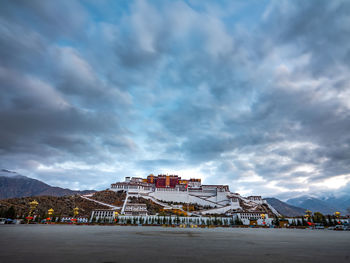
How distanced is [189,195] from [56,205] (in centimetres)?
8134

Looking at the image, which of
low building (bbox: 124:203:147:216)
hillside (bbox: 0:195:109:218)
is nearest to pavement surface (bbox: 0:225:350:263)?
low building (bbox: 124:203:147:216)

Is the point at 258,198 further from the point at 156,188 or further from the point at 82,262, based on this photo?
the point at 82,262

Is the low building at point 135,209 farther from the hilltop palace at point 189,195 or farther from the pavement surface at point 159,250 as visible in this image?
the pavement surface at point 159,250

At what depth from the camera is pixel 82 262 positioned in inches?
351

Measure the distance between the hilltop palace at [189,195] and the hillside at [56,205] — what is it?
2123cm

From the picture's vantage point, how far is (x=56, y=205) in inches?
4382

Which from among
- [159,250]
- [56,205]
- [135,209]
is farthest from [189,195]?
[159,250]

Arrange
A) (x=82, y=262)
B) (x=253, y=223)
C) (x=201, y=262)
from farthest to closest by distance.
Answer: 1. (x=253, y=223)
2. (x=201, y=262)
3. (x=82, y=262)

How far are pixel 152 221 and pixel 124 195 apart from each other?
51.4 m

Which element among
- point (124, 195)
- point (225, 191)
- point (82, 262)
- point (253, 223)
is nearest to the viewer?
point (82, 262)

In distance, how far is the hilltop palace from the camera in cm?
13575

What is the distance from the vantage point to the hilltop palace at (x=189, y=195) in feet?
445

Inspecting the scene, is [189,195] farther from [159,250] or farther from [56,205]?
[159,250]

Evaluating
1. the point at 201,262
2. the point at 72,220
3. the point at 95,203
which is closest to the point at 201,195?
the point at 95,203
